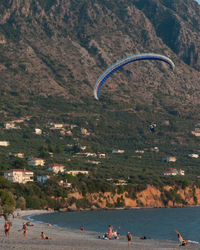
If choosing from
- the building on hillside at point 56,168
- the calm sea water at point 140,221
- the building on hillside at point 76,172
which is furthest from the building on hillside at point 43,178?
the calm sea water at point 140,221

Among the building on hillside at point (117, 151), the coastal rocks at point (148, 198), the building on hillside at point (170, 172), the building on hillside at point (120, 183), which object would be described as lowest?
the coastal rocks at point (148, 198)

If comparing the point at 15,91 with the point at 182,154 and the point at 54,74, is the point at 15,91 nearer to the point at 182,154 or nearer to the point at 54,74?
the point at 54,74

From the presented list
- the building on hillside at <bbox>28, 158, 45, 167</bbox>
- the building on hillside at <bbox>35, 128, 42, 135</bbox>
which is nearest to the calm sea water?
the building on hillside at <bbox>28, 158, 45, 167</bbox>

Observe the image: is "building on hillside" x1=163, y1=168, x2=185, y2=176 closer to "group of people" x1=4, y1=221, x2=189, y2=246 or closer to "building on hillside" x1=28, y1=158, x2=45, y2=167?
"building on hillside" x1=28, y1=158, x2=45, y2=167

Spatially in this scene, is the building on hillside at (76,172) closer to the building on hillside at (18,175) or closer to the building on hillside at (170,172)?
the building on hillside at (18,175)

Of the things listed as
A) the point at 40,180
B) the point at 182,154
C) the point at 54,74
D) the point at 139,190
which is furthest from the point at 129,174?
the point at 54,74
